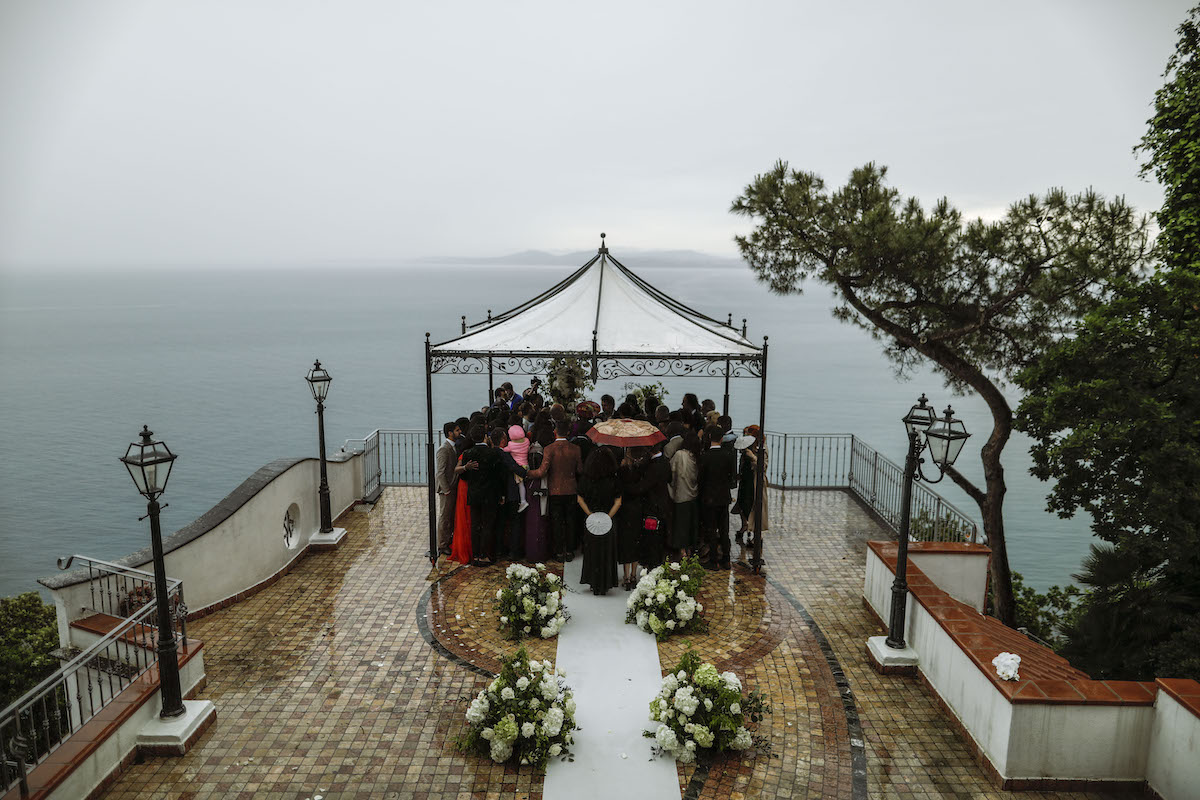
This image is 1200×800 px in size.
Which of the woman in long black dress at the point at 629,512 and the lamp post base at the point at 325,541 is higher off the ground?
the woman in long black dress at the point at 629,512

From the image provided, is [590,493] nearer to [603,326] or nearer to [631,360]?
[631,360]

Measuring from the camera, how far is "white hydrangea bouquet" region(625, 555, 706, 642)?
8328 mm

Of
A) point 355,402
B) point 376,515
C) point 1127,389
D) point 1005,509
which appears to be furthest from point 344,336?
point 1127,389

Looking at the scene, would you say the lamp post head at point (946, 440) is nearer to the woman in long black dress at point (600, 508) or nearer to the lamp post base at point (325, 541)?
the woman in long black dress at point (600, 508)

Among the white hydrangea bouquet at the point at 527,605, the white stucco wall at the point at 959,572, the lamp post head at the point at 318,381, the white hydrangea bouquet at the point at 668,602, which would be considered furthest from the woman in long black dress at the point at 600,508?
the lamp post head at the point at 318,381

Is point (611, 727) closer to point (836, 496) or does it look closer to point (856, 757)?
point (856, 757)

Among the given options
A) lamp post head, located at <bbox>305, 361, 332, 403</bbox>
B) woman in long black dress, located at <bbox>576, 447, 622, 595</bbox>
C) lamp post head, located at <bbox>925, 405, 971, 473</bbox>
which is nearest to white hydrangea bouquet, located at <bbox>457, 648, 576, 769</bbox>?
woman in long black dress, located at <bbox>576, 447, 622, 595</bbox>

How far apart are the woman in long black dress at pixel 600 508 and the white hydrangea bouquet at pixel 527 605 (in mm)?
970

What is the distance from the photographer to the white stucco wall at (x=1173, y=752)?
216 inches

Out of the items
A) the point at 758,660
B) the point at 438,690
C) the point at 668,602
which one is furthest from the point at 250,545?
the point at 758,660

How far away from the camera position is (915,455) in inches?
295

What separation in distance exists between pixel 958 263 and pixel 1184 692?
953 centimetres

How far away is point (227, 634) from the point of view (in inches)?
332

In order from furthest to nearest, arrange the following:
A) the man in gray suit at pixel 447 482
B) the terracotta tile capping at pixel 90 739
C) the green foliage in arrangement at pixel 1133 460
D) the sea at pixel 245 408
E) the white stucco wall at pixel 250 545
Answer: the sea at pixel 245 408, the man in gray suit at pixel 447 482, the white stucco wall at pixel 250 545, the green foliage in arrangement at pixel 1133 460, the terracotta tile capping at pixel 90 739
